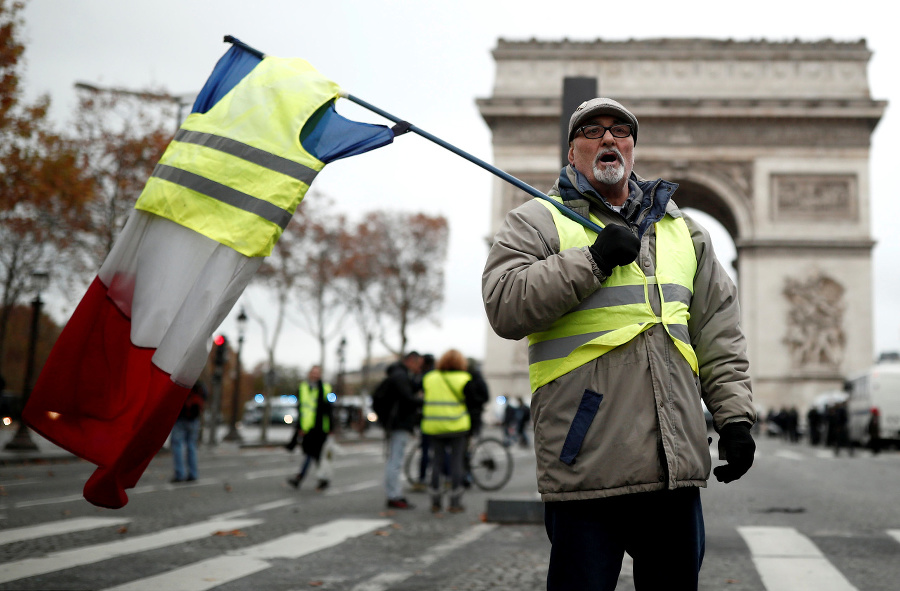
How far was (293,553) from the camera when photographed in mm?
7465

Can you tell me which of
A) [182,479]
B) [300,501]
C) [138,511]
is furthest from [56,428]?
[182,479]

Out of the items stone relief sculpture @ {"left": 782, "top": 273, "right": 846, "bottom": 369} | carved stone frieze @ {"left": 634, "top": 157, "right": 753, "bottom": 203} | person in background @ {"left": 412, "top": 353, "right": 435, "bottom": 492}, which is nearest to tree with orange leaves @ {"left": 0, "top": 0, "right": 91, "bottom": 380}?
person in background @ {"left": 412, "top": 353, "right": 435, "bottom": 492}

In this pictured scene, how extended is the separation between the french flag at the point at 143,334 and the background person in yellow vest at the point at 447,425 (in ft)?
21.7

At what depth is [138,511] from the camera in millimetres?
10141

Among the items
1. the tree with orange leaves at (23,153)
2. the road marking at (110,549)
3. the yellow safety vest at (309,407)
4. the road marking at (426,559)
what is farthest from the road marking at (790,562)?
the tree with orange leaves at (23,153)

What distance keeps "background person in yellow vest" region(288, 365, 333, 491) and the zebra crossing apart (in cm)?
371

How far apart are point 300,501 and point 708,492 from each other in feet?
16.4

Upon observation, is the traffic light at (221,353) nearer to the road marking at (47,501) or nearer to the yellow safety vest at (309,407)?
the yellow safety vest at (309,407)

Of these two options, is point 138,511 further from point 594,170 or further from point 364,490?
point 594,170

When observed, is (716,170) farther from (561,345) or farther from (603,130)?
(561,345)

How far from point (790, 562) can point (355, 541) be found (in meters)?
3.18

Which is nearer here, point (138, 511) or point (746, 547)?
point (746, 547)

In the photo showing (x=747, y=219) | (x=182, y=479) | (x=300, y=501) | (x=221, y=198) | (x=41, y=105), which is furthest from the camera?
(x=747, y=219)

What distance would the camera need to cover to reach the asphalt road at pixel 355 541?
6.28m
